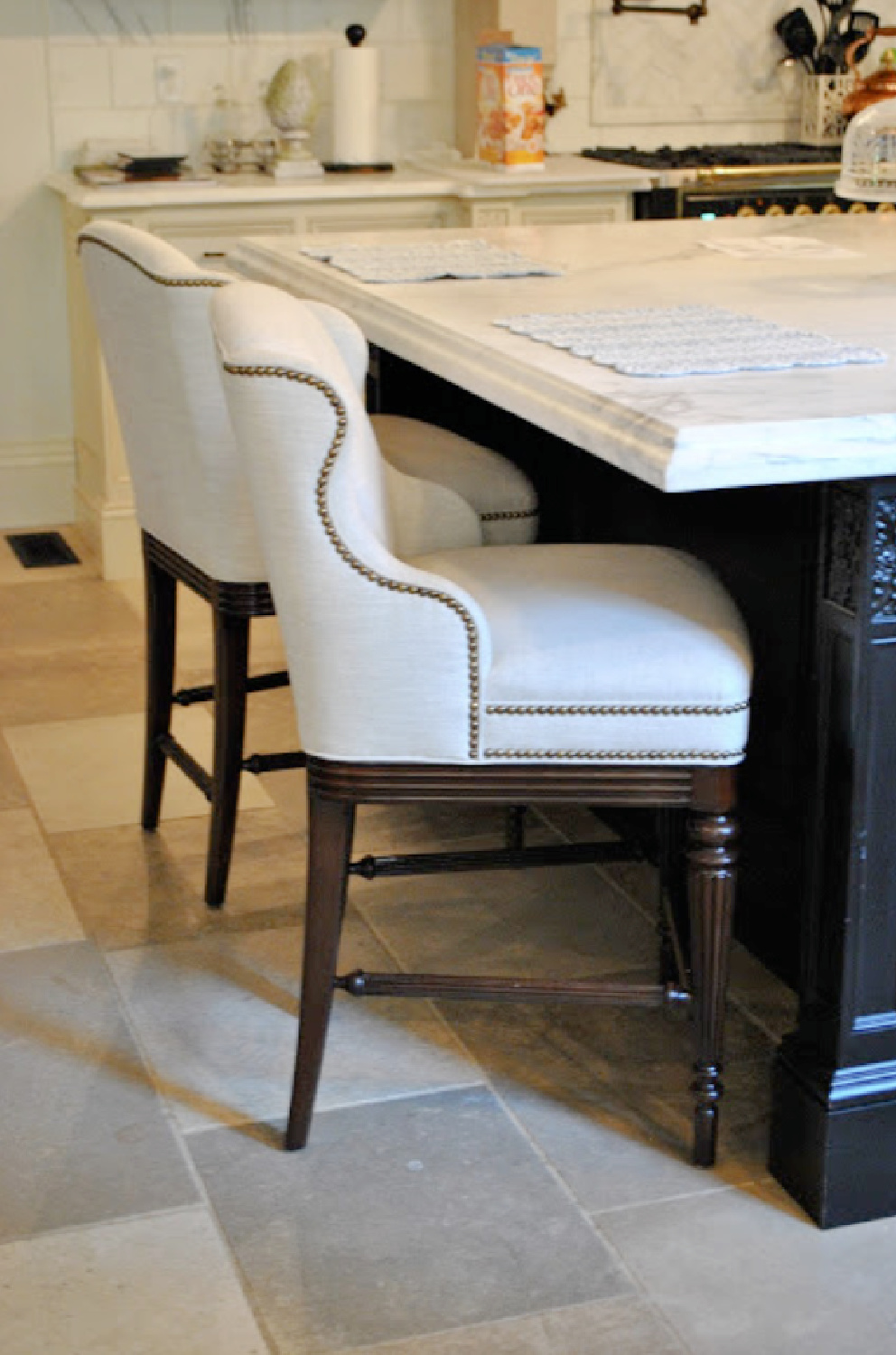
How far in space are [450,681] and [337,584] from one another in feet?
0.54

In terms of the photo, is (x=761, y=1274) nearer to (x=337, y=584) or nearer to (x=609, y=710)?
(x=609, y=710)

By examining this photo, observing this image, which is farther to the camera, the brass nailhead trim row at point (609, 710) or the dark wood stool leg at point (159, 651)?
the dark wood stool leg at point (159, 651)

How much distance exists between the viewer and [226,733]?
2871mm

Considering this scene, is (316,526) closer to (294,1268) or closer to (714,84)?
(294,1268)

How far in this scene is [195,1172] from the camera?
2301 millimetres

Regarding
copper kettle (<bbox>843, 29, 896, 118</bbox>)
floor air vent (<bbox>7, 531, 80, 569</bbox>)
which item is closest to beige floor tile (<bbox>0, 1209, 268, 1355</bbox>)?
copper kettle (<bbox>843, 29, 896, 118</bbox>)

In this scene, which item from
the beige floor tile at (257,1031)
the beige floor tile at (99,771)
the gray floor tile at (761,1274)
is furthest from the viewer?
the beige floor tile at (99,771)

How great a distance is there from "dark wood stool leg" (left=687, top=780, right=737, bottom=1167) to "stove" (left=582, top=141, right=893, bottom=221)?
3.04 m

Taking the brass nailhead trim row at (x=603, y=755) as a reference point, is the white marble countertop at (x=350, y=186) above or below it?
above

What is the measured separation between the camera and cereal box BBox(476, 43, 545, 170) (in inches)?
189

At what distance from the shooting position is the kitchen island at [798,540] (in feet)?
6.35

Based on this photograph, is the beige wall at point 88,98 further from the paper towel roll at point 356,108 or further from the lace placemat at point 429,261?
the lace placemat at point 429,261

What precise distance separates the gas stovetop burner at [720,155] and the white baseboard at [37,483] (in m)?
1.69

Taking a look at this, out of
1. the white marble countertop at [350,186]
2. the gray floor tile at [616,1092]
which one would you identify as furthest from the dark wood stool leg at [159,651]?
the white marble countertop at [350,186]
